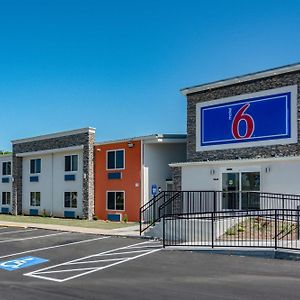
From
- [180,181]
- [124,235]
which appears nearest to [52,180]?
[180,181]

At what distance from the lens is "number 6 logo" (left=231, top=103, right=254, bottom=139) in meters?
21.5

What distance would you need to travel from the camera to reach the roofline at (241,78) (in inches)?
789

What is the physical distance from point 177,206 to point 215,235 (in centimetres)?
687

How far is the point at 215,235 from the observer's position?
1697 centimetres

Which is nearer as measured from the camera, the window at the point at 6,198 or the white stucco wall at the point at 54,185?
the white stucco wall at the point at 54,185

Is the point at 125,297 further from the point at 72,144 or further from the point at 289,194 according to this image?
the point at 72,144

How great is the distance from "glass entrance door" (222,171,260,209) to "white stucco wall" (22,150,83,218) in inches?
481

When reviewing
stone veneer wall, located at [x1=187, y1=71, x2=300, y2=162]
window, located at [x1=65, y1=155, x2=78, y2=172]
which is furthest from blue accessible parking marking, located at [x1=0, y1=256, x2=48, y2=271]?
window, located at [x1=65, y1=155, x2=78, y2=172]

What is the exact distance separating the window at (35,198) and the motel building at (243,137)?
14.7 m

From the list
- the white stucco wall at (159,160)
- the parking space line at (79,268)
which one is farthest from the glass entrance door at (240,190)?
the parking space line at (79,268)

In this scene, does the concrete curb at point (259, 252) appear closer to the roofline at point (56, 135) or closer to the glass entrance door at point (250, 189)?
the glass entrance door at point (250, 189)

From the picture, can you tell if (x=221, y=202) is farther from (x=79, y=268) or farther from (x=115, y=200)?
(x=79, y=268)

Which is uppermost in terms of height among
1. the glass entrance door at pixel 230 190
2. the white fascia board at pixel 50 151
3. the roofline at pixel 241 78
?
the roofline at pixel 241 78

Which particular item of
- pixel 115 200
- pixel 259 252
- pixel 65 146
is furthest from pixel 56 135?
pixel 259 252
